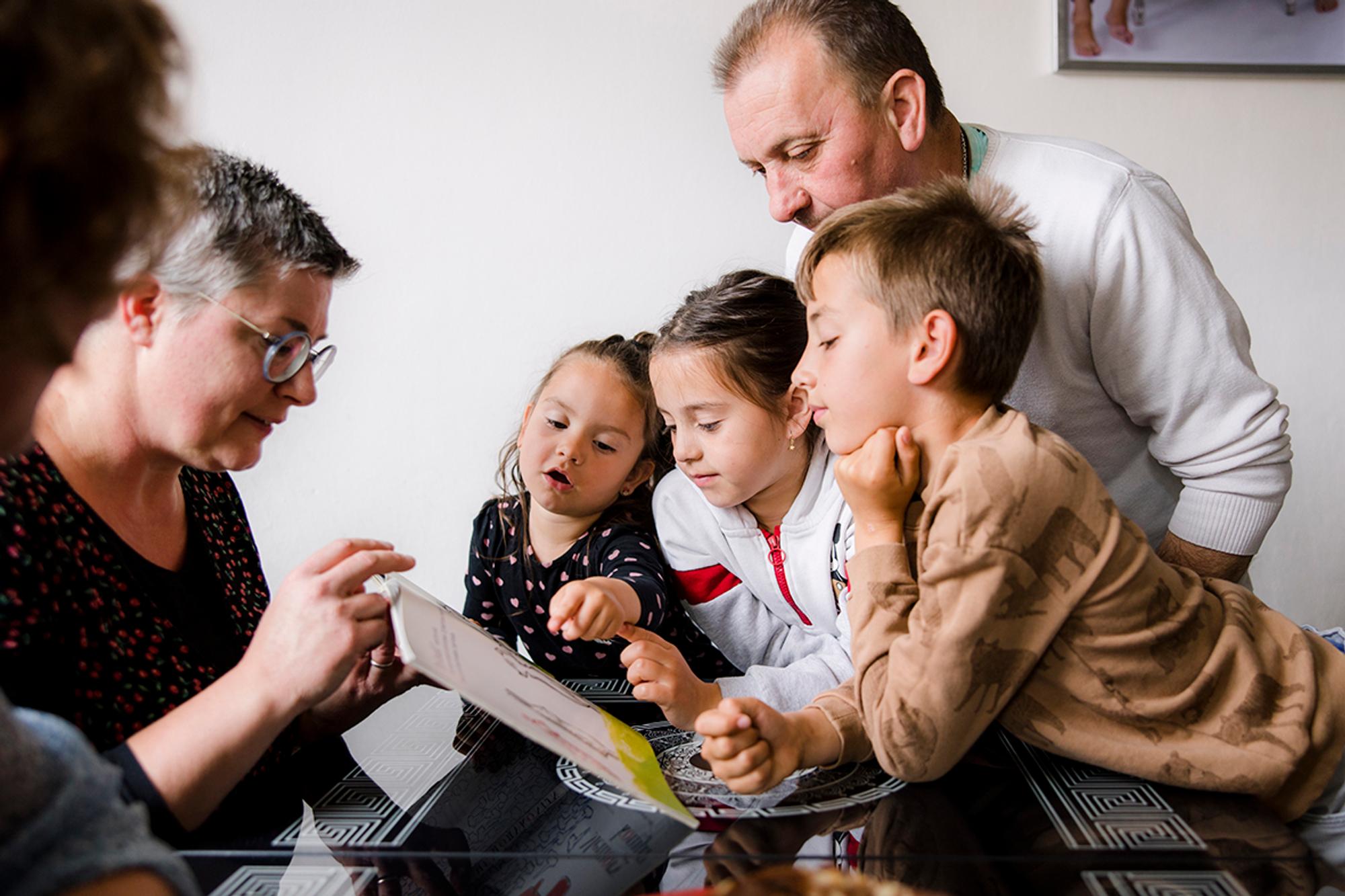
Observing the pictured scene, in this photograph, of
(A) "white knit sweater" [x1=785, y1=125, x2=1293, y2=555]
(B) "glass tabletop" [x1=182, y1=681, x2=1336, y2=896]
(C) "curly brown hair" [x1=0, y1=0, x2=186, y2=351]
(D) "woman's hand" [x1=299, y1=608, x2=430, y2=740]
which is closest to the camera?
(C) "curly brown hair" [x1=0, y1=0, x2=186, y2=351]

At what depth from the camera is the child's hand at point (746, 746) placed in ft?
3.14

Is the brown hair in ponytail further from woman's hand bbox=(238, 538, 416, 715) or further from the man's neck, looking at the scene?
woman's hand bbox=(238, 538, 416, 715)

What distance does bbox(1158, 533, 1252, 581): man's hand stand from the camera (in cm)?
143

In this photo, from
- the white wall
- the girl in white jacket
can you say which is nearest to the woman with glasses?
the girl in white jacket

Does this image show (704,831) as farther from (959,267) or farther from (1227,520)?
(1227,520)

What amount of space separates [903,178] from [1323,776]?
0.93 metres

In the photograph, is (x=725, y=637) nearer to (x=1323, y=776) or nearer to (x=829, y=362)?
(x=829, y=362)

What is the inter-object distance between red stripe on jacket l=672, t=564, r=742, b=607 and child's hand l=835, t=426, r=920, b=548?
57 cm

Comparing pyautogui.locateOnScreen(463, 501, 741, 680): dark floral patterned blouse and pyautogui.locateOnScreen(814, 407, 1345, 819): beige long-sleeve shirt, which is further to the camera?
pyautogui.locateOnScreen(463, 501, 741, 680): dark floral patterned blouse

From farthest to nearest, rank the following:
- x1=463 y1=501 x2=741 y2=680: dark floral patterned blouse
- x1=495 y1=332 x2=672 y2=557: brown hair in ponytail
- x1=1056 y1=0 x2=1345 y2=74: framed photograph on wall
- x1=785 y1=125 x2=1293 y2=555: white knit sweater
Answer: x1=1056 y1=0 x2=1345 y2=74: framed photograph on wall, x1=495 y1=332 x2=672 y2=557: brown hair in ponytail, x1=463 y1=501 x2=741 y2=680: dark floral patterned blouse, x1=785 y1=125 x2=1293 y2=555: white knit sweater

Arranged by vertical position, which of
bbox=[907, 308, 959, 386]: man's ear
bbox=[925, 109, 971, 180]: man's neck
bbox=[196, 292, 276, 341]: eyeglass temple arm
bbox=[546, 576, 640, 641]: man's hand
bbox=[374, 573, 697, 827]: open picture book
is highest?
bbox=[925, 109, 971, 180]: man's neck

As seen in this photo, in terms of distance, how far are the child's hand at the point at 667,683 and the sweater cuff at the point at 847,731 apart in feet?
0.47

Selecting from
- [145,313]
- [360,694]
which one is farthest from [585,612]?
[145,313]

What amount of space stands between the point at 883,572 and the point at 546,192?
5.40 feet
